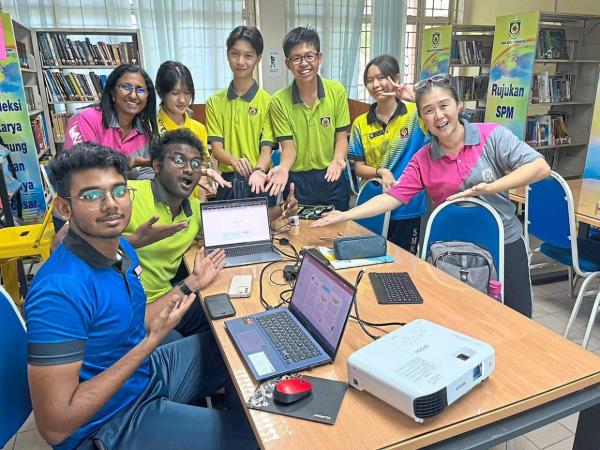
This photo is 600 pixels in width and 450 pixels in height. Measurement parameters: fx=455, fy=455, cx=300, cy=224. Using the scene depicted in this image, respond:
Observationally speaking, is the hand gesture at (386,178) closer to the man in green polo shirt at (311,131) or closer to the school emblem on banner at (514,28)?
the man in green polo shirt at (311,131)

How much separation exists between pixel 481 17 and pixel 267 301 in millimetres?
7045

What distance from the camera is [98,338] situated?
1252 mm

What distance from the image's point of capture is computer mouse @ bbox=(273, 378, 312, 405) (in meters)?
1.08

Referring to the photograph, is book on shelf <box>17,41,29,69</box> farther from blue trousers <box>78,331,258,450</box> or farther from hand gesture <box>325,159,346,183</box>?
blue trousers <box>78,331,258,450</box>

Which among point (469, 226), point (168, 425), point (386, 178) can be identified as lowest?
point (168, 425)

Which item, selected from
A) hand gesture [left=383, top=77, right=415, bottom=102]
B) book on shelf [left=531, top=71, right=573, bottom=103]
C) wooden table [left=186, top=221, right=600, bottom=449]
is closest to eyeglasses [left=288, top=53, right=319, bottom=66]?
hand gesture [left=383, top=77, right=415, bottom=102]

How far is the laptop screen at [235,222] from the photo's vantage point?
205 cm

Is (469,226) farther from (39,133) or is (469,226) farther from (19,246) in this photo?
(39,133)

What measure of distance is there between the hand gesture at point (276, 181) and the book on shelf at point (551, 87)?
4.28 meters

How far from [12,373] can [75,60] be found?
4.57 metres

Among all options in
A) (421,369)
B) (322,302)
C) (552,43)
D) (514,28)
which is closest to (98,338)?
(322,302)

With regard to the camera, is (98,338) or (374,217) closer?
(98,338)

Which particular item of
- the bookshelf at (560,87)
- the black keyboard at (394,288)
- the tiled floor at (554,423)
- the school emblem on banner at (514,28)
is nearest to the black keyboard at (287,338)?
the black keyboard at (394,288)

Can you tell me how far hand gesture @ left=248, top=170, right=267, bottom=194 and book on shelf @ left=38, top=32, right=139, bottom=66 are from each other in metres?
3.47
